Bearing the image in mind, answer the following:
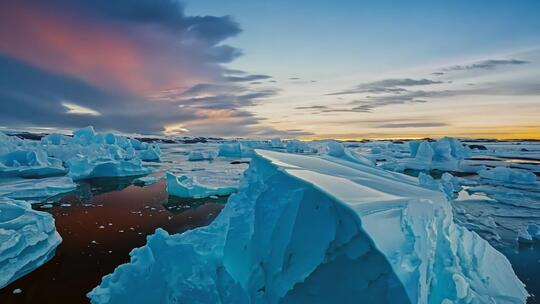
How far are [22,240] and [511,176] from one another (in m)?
18.4

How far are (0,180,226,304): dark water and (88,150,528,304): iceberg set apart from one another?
53.1 inches

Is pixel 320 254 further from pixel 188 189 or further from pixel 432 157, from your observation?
pixel 432 157

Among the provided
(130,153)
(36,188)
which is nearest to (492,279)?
(36,188)

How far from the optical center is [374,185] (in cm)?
345

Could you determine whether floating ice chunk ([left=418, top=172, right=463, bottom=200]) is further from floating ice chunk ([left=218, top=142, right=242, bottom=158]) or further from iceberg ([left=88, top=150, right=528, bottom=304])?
floating ice chunk ([left=218, top=142, right=242, bottom=158])

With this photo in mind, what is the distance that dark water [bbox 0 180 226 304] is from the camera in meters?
4.69

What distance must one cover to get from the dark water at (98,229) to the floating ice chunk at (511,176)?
1369cm

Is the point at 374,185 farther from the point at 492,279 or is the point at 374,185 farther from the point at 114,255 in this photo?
the point at 114,255

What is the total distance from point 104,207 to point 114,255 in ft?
13.6

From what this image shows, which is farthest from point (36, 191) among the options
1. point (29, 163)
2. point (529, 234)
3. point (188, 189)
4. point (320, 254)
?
point (529, 234)

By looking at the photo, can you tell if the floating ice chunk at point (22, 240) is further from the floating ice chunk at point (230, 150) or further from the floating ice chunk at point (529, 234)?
the floating ice chunk at point (230, 150)

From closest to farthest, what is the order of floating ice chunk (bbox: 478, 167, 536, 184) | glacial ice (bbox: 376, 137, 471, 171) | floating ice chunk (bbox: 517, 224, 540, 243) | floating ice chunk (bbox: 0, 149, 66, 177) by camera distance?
1. floating ice chunk (bbox: 517, 224, 540, 243)
2. floating ice chunk (bbox: 478, 167, 536, 184)
3. floating ice chunk (bbox: 0, 149, 66, 177)
4. glacial ice (bbox: 376, 137, 471, 171)

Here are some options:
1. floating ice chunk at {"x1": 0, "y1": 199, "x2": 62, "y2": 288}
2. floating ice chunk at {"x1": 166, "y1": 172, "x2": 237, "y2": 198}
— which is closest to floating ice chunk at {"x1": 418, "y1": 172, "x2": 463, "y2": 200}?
floating ice chunk at {"x1": 166, "y1": 172, "x2": 237, "y2": 198}

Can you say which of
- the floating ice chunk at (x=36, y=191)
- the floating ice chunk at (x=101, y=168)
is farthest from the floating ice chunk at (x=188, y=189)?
the floating ice chunk at (x=101, y=168)
